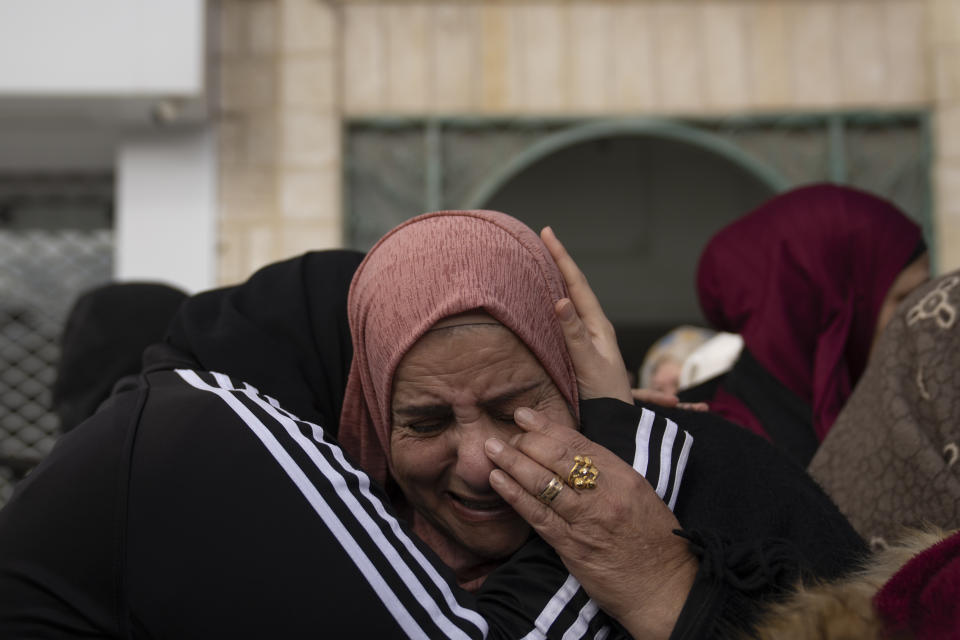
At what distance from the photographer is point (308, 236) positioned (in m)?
6.04

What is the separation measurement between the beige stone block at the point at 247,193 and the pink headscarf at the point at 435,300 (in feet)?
14.4

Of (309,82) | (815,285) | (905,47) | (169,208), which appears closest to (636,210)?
(905,47)

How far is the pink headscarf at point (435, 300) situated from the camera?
1.64m

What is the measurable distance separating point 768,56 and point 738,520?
16.9 ft

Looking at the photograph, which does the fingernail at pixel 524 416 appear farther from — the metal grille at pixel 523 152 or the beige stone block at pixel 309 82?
the beige stone block at pixel 309 82

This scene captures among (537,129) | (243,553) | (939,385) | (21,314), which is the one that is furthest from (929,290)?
(21,314)

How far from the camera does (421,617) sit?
136 cm

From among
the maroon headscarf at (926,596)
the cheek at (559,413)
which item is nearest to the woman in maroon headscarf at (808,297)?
the cheek at (559,413)

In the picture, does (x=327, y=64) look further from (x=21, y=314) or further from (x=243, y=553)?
(x=243, y=553)

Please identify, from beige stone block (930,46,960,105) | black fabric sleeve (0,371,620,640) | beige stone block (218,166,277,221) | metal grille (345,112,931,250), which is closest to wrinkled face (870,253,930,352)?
black fabric sleeve (0,371,620,640)

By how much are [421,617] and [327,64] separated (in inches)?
207

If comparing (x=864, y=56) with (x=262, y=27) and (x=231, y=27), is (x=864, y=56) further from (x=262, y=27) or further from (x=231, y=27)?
(x=231, y=27)

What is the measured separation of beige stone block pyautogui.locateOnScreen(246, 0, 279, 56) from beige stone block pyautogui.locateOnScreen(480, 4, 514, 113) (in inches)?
52.4

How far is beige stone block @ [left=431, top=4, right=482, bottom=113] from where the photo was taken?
6.14 m
